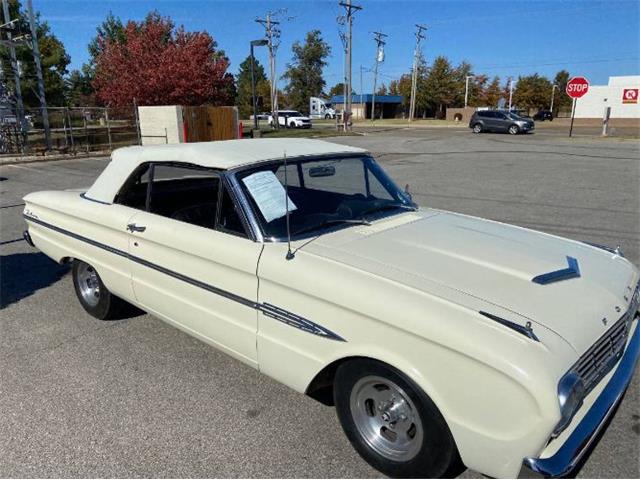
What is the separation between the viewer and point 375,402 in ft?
7.59

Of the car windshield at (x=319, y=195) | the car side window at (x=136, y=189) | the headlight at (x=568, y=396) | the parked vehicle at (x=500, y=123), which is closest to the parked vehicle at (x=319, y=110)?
the parked vehicle at (x=500, y=123)

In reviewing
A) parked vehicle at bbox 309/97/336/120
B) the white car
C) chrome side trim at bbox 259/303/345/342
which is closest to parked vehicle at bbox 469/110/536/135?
the white car

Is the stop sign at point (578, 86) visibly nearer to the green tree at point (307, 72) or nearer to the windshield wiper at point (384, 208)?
the windshield wiper at point (384, 208)

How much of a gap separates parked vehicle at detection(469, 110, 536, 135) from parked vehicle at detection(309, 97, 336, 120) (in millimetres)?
42852

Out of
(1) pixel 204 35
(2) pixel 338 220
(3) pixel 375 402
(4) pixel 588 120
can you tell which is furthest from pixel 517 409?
(4) pixel 588 120

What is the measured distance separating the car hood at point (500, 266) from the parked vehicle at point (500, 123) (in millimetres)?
34348

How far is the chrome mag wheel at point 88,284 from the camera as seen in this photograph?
4.07 m

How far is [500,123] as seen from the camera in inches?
1371

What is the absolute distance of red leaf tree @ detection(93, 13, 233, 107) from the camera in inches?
1107

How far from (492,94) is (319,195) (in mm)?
90062

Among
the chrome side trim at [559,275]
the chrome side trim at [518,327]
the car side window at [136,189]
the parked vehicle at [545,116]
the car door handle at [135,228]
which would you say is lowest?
the chrome side trim at [518,327]

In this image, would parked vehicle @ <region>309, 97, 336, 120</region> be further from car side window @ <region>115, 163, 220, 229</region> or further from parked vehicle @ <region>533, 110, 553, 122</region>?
car side window @ <region>115, 163, 220, 229</region>

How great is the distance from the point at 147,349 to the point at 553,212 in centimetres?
723

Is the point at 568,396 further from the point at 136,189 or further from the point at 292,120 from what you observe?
the point at 292,120
